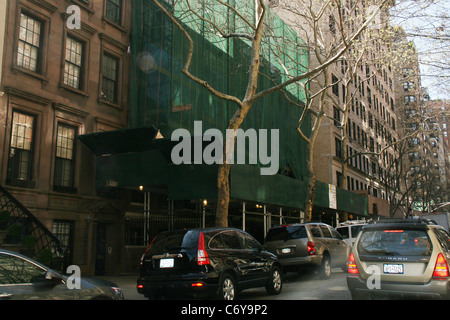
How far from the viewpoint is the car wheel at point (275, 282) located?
36.4 feet

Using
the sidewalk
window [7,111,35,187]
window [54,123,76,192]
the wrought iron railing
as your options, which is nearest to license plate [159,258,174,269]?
the sidewalk

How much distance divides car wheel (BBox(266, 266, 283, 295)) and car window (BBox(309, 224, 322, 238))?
338 centimetres

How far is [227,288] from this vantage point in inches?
368

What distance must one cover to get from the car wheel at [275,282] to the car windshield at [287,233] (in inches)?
120

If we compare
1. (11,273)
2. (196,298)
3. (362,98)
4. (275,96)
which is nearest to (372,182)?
(362,98)

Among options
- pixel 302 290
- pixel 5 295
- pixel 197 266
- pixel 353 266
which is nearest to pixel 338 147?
pixel 302 290

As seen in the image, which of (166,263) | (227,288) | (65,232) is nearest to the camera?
(166,263)

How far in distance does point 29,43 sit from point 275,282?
39.8ft

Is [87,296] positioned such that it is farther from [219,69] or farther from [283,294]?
[219,69]

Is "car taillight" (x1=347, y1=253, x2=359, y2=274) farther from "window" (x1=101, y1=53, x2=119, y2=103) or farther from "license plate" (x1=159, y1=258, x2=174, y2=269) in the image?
"window" (x1=101, y1=53, x2=119, y2=103)

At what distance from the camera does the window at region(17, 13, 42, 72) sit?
612 inches

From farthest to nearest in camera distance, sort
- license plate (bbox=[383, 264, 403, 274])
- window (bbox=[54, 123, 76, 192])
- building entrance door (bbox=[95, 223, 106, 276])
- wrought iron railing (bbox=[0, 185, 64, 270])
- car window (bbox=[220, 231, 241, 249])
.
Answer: building entrance door (bbox=[95, 223, 106, 276]) → window (bbox=[54, 123, 76, 192]) → wrought iron railing (bbox=[0, 185, 64, 270]) → car window (bbox=[220, 231, 241, 249]) → license plate (bbox=[383, 264, 403, 274])

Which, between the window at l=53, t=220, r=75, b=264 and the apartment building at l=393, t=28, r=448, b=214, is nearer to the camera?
the window at l=53, t=220, r=75, b=264

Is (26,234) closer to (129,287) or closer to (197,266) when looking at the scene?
(129,287)
